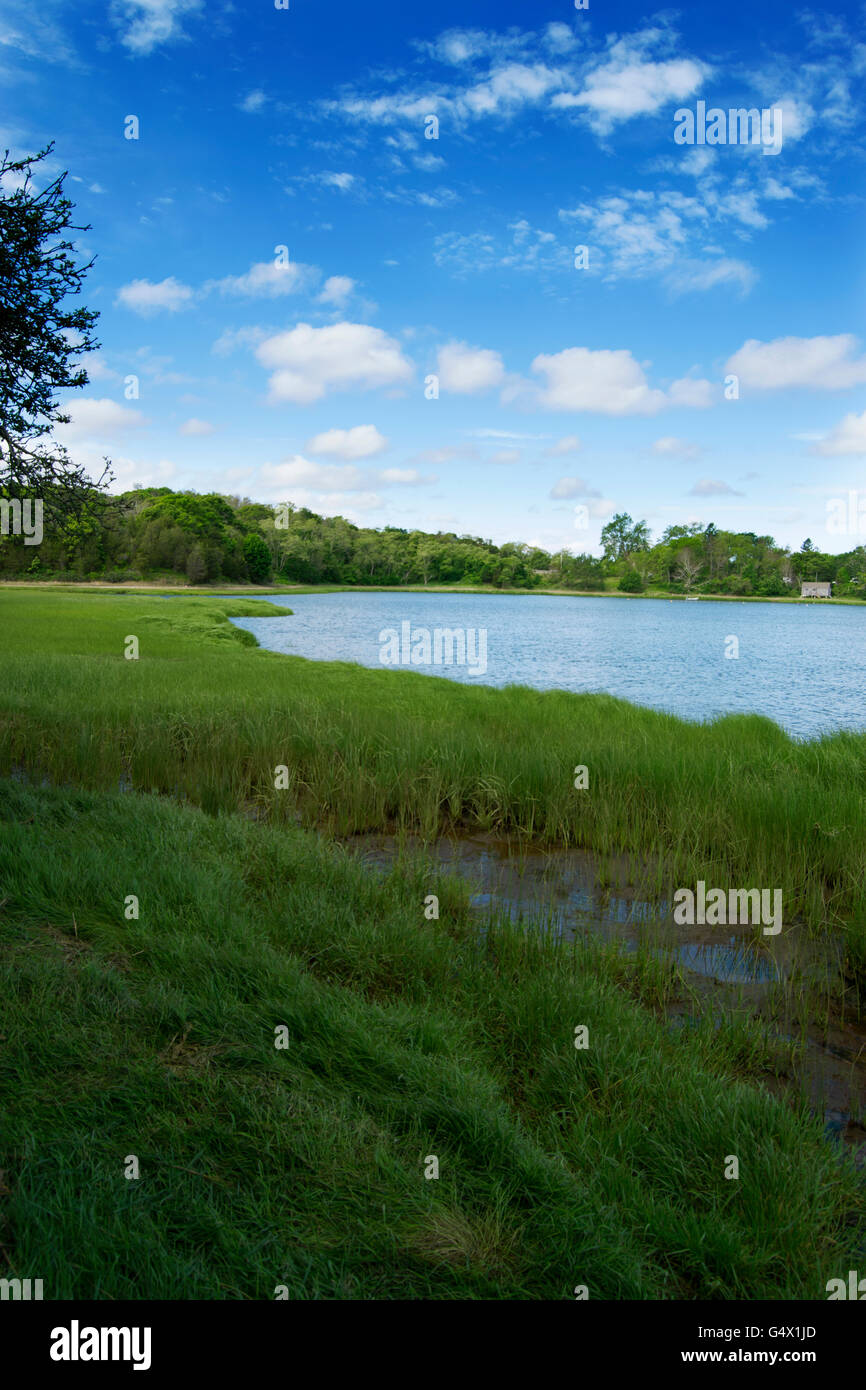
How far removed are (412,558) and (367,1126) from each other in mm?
147864

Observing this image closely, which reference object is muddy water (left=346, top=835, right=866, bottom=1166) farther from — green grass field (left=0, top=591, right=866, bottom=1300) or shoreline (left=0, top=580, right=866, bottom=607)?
shoreline (left=0, top=580, right=866, bottom=607)

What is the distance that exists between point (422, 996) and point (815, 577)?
14538 cm

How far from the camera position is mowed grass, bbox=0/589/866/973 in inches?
281

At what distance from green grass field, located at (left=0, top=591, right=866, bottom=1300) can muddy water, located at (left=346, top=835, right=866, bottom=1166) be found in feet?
0.95

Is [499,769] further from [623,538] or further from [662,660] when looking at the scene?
[623,538]

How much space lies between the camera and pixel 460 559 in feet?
497

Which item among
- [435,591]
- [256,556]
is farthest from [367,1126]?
[435,591]

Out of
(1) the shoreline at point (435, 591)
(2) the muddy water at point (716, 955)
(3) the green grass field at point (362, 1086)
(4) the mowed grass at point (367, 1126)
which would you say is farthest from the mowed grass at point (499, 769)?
(1) the shoreline at point (435, 591)

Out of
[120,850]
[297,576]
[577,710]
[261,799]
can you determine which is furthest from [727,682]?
[297,576]

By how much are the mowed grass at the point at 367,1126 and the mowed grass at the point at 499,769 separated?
114 inches

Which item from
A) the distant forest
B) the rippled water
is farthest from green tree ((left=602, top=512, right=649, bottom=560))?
the rippled water

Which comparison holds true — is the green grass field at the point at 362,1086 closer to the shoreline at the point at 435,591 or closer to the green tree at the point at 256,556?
the shoreline at the point at 435,591

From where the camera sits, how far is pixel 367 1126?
2.92 metres
